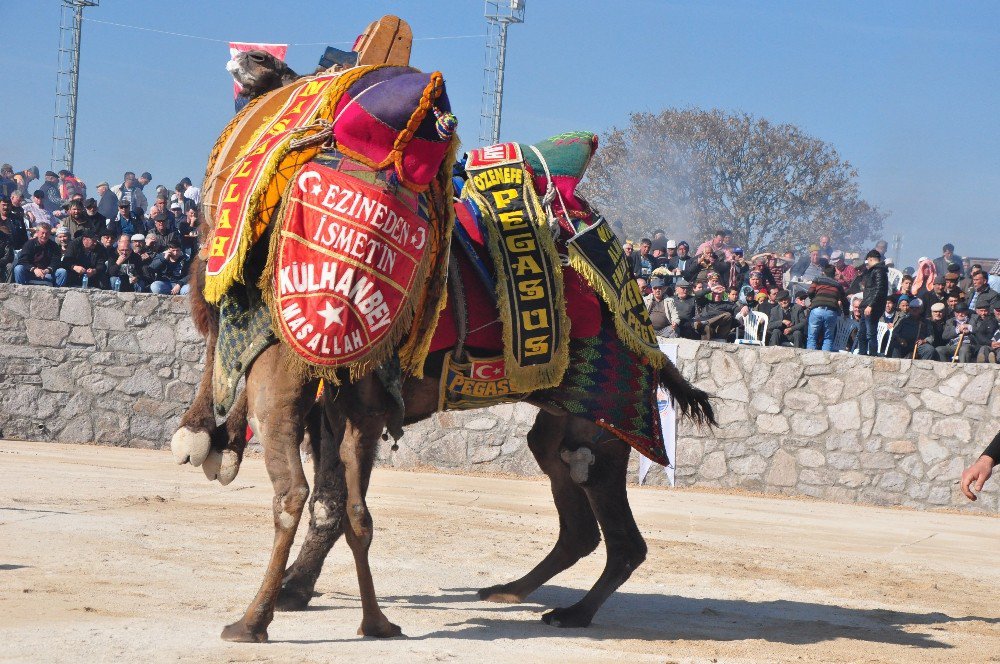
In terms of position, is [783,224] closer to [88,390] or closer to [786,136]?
[786,136]

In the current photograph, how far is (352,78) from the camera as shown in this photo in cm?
476

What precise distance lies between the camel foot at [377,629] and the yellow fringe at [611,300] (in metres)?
1.93

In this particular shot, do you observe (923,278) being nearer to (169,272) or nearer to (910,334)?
(910,334)

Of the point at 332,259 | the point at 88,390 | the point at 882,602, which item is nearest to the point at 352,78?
the point at 332,259

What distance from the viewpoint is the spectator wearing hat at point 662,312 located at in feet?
43.5

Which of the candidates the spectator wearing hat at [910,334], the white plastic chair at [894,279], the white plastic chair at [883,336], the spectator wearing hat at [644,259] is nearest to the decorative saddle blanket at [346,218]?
the spectator wearing hat at [910,334]

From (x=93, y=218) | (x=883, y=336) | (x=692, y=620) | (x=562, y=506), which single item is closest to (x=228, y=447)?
(x=562, y=506)

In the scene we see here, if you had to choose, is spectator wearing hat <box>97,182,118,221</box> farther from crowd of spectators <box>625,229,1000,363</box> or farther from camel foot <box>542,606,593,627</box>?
camel foot <box>542,606,593,627</box>

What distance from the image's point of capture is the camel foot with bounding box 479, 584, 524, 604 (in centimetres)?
602

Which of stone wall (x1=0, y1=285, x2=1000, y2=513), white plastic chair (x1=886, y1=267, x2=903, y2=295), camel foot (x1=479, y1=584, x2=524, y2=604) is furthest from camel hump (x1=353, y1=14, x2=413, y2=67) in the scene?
white plastic chair (x1=886, y1=267, x2=903, y2=295)

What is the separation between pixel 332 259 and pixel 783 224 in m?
31.7

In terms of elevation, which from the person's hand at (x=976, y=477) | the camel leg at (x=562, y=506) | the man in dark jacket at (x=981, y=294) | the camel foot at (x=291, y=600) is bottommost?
the camel foot at (x=291, y=600)

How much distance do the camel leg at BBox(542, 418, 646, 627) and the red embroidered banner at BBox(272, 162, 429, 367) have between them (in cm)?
177

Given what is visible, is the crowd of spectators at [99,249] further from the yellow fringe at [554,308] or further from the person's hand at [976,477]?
the person's hand at [976,477]
